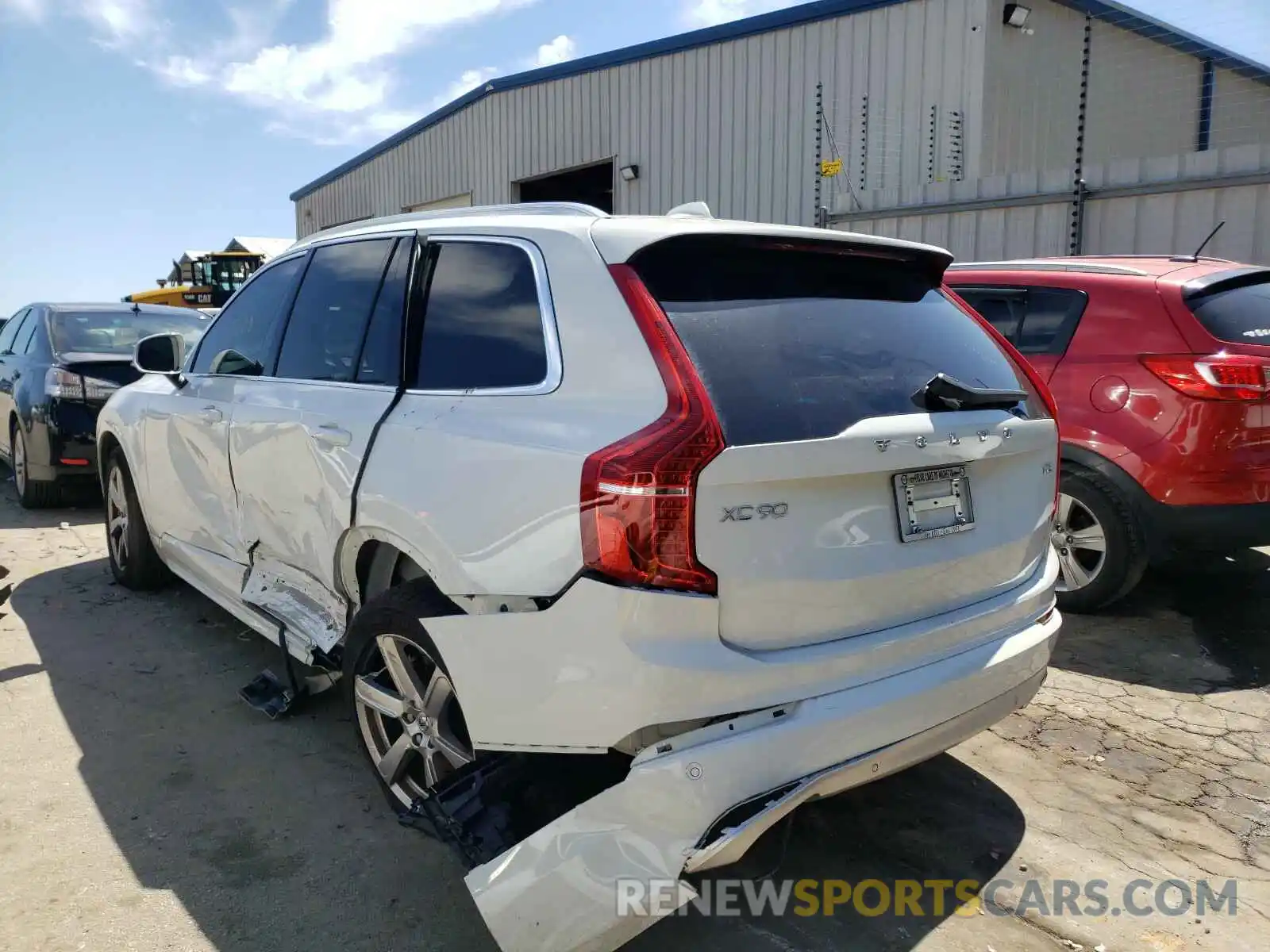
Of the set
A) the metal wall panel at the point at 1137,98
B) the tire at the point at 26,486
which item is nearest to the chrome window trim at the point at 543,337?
the tire at the point at 26,486

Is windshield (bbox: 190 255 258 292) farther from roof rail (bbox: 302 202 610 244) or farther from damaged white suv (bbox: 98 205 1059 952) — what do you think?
damaged white suv (bbox: 98 205 1059 952)

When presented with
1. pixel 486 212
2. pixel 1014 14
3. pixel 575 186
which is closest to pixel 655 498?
pixel 486 212

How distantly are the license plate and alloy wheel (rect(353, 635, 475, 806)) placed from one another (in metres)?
1.28

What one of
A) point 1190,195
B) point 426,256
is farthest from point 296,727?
point 1190,195

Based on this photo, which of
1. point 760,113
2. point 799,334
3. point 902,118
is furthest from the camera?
point 760,113

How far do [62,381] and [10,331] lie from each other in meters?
2.11

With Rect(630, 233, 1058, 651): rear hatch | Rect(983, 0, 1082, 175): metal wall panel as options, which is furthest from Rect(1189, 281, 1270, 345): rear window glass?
Rect(983, 0, 1082, 175): metal wall panel

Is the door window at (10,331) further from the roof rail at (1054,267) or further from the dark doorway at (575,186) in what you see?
the dark doorway at (575,186)

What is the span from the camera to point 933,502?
2.46 metres

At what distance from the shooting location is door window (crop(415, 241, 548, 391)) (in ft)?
8.29

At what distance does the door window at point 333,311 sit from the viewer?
130 inches

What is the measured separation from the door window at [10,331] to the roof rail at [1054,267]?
8069 millimetres

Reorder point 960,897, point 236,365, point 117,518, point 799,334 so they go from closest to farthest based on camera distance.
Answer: point 799,334 < point 960,897 < point 236,365 < point 117,518

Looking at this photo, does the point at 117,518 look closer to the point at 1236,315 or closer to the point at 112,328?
the point at 112,328
